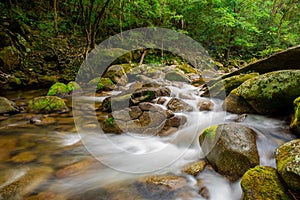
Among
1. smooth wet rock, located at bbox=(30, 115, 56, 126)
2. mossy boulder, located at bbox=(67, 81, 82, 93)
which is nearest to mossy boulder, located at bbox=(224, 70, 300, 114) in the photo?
smooth wet rock, located at bbox=(30, 115, 56, 126)

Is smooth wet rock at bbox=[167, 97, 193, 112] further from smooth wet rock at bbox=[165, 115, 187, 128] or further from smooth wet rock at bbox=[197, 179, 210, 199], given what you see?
smooth wet rock at bbox=[197, 179, 210, 199]

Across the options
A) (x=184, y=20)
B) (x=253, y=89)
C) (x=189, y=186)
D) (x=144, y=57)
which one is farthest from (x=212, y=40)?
(x=189, y=186)

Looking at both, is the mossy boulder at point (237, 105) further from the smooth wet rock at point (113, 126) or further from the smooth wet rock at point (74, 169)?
the smooth wet rock at point (74, 169)

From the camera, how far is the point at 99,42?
13.7 meters

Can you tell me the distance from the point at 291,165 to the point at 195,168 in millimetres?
1192

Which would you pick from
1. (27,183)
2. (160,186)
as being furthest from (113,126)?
(160,186)

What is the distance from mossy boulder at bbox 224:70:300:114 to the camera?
335 cm

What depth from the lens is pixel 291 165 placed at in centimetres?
176

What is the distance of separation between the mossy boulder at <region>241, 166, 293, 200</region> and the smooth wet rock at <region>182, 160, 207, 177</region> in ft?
2.55

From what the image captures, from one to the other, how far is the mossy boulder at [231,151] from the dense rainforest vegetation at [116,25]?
27.2 feet

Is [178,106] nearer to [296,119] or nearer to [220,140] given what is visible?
[220,140]

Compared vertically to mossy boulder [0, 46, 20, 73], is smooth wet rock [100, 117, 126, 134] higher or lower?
lower

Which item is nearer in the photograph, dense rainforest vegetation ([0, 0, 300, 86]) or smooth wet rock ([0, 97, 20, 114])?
smooth wet rock ([0, 97, 20, 114])

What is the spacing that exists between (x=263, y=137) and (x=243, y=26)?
40.7ft
